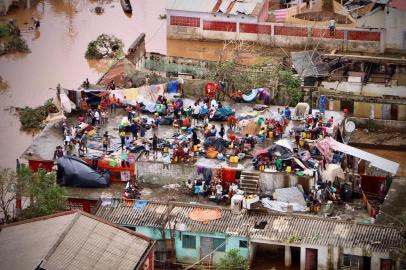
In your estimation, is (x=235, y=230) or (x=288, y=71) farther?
(x=288, y=71)

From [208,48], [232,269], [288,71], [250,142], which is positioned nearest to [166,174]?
[250,142]

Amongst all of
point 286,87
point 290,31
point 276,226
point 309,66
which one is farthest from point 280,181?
point 290,31

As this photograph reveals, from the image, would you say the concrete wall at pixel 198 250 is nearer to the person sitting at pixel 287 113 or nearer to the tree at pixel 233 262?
the tree at pixel 233 262

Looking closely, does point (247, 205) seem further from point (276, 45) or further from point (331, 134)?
point (276, 45)

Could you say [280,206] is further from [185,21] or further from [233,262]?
[185,21]

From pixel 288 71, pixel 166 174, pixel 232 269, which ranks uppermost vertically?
pixel 288 71
